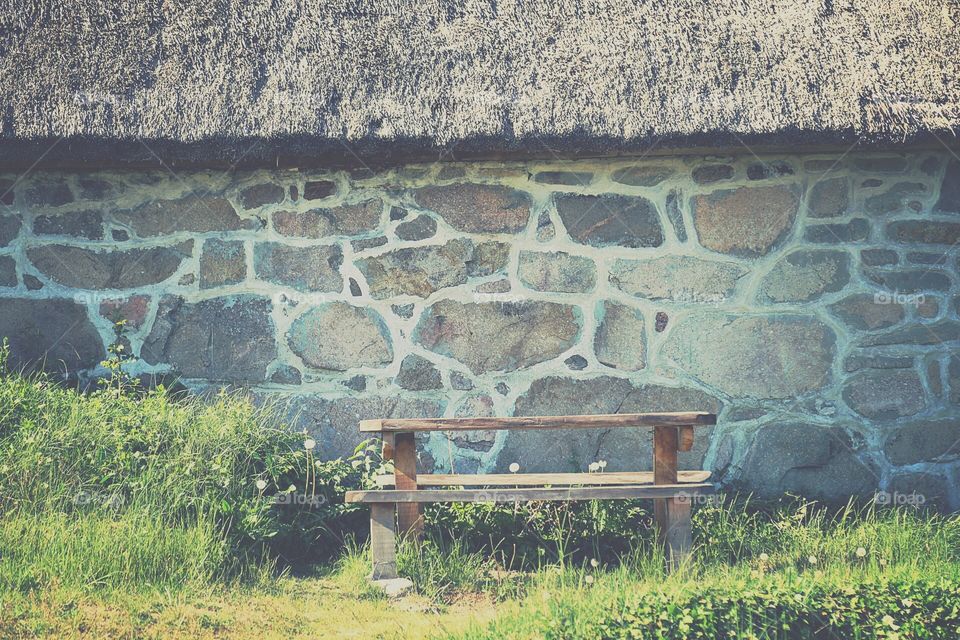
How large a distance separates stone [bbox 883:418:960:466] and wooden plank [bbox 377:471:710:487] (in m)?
1.12

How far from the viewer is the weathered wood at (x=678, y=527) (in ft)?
12.8

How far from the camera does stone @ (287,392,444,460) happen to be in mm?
4578

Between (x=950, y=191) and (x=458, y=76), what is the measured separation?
2374 millimetres

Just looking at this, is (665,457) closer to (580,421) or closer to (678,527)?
(678,527)

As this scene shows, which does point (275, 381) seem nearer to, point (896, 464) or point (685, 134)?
point (685, 134)

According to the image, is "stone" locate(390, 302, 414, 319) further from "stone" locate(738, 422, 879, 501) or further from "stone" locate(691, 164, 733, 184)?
"stone" locate(738, 422, 879, 501)

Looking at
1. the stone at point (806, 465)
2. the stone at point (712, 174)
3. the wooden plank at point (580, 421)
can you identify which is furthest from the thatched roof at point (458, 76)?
the stone at point (806, 465)

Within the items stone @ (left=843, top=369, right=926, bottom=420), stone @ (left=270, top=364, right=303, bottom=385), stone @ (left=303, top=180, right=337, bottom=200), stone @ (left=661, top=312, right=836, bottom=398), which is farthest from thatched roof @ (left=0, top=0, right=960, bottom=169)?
stone @ (left=843, top=369, right=926, bottom=420)

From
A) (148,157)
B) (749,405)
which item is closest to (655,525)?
(749,405)

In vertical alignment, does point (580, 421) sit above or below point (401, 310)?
below

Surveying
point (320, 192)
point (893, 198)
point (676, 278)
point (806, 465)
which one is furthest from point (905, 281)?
point (320, 192)

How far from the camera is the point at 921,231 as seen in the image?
4.67 metres

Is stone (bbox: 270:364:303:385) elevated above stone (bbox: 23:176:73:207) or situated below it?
below

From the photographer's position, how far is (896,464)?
15.2ft
